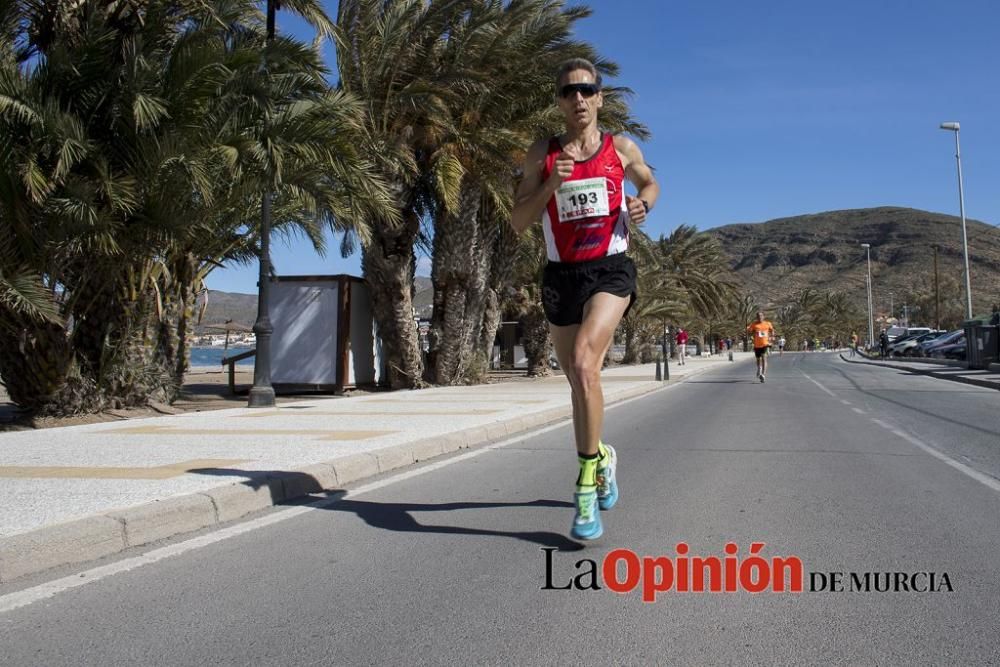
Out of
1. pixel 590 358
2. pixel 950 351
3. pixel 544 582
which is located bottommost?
pixel 544 582

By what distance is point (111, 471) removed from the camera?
21.0 ft

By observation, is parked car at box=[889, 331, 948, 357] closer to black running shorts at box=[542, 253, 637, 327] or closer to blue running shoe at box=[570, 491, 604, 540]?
black running shorts at box=[542, 253, 637, 327]

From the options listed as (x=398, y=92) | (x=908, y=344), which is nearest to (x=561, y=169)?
(x=398, y=92)

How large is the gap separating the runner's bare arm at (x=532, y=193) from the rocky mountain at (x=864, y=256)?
91.4 meters

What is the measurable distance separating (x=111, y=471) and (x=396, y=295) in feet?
39.2

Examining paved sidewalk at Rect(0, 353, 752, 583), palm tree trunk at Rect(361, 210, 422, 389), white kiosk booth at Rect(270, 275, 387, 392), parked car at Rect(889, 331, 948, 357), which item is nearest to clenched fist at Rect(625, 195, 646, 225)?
paved sidewalk at Rect(0, 353, 752, 583)

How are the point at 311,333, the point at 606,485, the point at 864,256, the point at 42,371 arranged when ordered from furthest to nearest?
1. the point at 864,256
2. the point at 311,333
3. the point at 42,371
4. the point at 606,485

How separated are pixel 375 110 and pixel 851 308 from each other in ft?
296

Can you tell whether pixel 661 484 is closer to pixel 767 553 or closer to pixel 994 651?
pixel 767 553

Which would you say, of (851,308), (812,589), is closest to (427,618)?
(812,589)

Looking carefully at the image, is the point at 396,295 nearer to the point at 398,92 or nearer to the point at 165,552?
the point at 398,92

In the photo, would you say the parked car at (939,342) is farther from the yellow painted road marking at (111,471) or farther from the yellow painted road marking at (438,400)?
the yellow painted road marking at (111,471)

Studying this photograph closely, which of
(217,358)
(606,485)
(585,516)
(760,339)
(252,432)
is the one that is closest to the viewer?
(585,516)

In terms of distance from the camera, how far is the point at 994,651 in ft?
10.2
